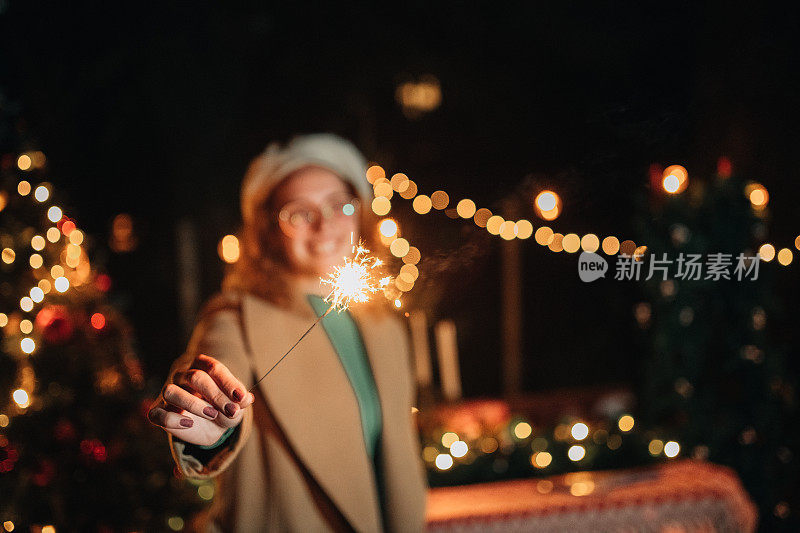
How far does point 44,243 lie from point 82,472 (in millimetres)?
1042

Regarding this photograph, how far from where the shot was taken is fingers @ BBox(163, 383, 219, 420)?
49.1 inches

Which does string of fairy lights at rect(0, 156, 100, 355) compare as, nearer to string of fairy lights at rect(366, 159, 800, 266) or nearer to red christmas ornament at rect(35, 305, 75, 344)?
red christmas ornament at rect(35, 305, 75, 344)

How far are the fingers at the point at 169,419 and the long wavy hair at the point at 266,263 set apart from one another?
1.79 feet

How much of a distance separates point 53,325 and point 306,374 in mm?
1482

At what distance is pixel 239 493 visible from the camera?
1604mm

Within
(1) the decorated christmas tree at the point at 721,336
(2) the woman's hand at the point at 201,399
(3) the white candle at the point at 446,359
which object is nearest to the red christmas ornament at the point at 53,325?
(2) the woman's hand at the point at 201,399

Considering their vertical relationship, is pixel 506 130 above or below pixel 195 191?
above

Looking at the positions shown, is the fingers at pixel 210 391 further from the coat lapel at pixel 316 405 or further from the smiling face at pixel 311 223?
the smiling face at pixel 311 223

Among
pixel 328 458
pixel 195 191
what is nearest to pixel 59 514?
pixel 328 458

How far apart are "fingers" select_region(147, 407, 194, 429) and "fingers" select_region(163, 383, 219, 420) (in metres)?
0.03

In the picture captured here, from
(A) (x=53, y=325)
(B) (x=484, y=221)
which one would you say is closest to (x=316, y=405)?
(A) (x=53, y=325)

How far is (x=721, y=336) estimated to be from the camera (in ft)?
9.91

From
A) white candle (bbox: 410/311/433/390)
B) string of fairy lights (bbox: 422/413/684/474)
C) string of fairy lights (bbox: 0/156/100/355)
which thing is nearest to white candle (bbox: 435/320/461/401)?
white candle (bbox: 410/311/433/390)

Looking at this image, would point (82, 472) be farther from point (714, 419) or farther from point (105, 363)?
point (714, 419)
